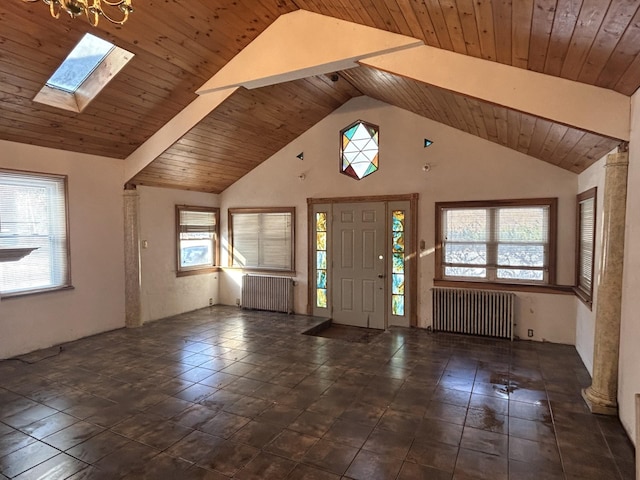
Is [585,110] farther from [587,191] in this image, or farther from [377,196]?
[377,196]

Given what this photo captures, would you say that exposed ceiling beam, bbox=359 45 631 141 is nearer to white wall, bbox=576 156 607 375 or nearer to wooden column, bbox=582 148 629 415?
wooden column, bbox=582 148 629 415

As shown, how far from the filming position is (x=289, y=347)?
4918mm

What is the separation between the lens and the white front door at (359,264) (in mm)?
6070

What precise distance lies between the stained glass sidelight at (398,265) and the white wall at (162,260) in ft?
12.0

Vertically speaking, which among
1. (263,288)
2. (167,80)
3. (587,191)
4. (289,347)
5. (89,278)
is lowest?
(289,347)

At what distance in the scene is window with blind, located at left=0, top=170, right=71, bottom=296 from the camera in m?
4.41

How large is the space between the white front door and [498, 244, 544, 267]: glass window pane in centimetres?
170

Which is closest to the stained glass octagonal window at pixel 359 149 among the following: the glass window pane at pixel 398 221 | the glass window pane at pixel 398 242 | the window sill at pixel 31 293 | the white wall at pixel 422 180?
the white wall at pixel 422 180

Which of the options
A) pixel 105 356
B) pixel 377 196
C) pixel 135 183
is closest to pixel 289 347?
pixel 105 356

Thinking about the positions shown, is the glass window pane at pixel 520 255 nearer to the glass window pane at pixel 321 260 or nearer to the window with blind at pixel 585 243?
the window with blind at pixel 585 243

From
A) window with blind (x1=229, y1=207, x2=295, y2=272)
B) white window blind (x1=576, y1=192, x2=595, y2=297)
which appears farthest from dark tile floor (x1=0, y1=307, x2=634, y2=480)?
window with blind (x1=229, y1=207, x2=295, y2=272)

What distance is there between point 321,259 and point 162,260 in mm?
2709

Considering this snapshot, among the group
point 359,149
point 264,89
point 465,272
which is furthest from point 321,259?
point 264,89

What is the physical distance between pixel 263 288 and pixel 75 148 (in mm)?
3643
